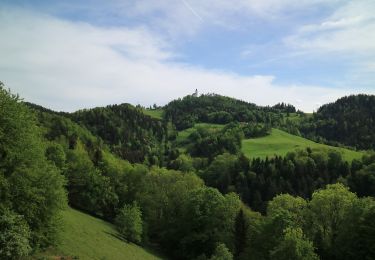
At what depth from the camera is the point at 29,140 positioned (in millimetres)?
40250

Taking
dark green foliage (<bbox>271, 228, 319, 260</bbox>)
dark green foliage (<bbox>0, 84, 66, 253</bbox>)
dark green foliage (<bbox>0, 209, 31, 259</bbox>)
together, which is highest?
dark green foliage (<bbox>0, 84, 66, 253</bbox>)

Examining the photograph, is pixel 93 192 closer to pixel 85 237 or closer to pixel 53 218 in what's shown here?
pixel 85 237

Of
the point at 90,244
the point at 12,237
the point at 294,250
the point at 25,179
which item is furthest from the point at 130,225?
the point at 12,237

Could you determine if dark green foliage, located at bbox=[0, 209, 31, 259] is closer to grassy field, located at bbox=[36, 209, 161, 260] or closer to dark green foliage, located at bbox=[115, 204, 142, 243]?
grassy field, located at bbox=[36, 209, 161, 260]

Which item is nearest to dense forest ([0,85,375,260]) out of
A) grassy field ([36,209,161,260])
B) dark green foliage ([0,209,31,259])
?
dark green foliage ([0,209,31,259])

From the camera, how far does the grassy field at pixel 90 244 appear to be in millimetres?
47944

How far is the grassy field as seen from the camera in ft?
157

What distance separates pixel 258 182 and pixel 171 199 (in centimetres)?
5916

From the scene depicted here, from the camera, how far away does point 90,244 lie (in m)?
55.6

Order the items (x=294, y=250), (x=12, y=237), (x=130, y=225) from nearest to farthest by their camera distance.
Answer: (x=12, y=237) → (x=294, y=250) → (x=130, y=225)

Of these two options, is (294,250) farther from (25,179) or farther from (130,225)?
(25,179)

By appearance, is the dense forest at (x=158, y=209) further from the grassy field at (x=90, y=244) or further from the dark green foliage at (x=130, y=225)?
the grassy field at (x=90, y=244)

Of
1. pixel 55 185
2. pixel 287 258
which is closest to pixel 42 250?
pixel 55 185

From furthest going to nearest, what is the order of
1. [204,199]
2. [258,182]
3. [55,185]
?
1. [258,182]
2. [204,199]
3. [55,185]
